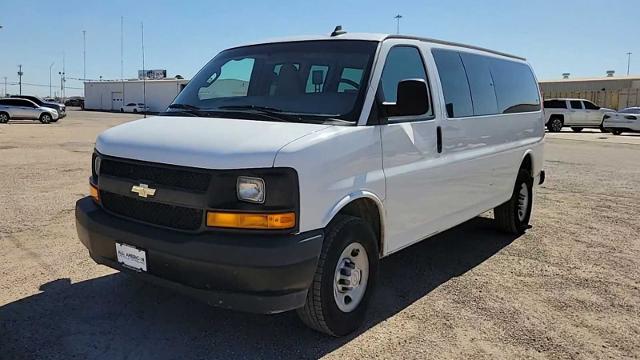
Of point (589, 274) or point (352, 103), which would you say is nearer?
point (352, 103)

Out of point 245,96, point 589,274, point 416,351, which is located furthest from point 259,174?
point 589,274

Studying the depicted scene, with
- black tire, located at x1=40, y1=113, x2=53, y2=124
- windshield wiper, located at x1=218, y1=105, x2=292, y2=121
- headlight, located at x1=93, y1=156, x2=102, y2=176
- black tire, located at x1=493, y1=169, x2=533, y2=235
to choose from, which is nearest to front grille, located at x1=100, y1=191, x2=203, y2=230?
headlight, located at x1=93, y1=156, x2=102, y2=176

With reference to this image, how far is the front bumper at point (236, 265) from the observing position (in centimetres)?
301

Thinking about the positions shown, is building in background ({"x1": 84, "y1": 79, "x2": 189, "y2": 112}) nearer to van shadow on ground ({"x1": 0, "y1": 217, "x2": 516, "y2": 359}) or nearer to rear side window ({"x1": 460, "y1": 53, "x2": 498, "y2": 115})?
rear side window ({"x1": 460, "y1": 53, "x2": 498, "y2": 115})

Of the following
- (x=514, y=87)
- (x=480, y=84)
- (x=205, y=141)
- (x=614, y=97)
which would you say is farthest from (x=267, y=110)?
(x=614, y=97)

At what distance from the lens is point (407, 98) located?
3898 millimetres

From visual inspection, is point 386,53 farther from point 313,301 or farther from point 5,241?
point 5,241

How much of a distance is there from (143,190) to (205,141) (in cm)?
53

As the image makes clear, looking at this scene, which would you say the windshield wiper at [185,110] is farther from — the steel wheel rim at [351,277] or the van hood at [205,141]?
the steel wheel rim at [351,277]

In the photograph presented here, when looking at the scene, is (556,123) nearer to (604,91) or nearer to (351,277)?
(604,91)

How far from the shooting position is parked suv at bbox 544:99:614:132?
30.6 metres

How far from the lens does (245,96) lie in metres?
4.21

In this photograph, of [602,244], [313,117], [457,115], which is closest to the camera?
[313,117]

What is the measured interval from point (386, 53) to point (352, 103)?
0.62 meters
